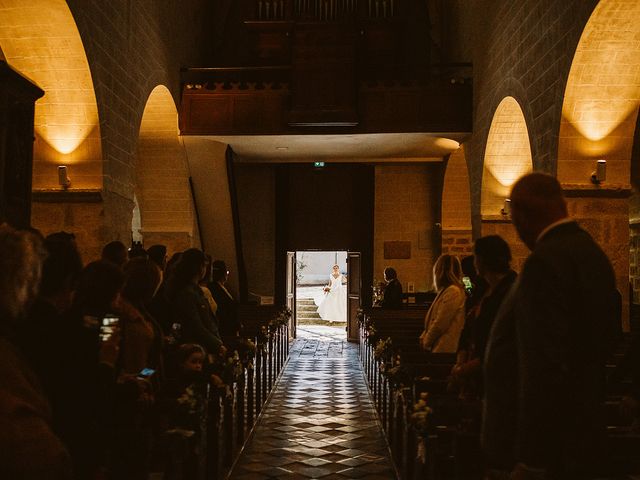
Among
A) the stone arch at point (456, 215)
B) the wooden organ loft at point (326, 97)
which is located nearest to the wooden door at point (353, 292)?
the stone arch at point (456, 215)

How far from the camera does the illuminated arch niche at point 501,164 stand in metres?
10.5

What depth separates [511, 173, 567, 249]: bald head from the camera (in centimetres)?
220

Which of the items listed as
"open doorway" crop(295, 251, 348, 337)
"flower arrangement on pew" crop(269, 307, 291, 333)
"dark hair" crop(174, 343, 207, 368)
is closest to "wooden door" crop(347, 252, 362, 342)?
"open doorway" crop(295, 251, 348, 337)

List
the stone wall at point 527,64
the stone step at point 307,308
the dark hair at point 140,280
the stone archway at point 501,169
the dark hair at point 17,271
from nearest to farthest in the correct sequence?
the dark hair at point 17,271, the dark hair at point 140,280, the stone wall at point 527,64, the stone archway at point 501,169, the stone step at point 307,308

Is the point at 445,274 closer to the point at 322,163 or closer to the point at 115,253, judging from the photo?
the point at 115,253

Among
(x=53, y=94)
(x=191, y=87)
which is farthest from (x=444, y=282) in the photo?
(x=191, y=87)

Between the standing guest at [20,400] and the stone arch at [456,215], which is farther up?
the stone arch at [456,215]

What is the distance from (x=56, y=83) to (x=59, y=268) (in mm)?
6018

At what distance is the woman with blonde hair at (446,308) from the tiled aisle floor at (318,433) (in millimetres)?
1117

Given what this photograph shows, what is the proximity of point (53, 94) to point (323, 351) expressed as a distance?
7.43 m

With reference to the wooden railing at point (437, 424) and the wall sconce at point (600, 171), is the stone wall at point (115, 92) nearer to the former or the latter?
the wooden railing at point (437, 424)

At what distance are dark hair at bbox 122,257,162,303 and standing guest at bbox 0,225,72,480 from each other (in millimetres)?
2101

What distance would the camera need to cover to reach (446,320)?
5.11 m

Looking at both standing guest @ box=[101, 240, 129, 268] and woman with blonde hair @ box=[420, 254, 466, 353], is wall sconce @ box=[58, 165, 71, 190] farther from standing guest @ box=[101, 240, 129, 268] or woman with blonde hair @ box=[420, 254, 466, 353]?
woman with blonde hair @ box=[420, 254, 466, 353]
